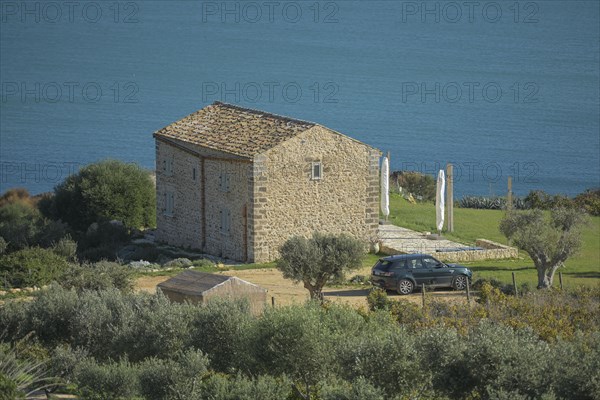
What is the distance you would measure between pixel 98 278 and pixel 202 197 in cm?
1083

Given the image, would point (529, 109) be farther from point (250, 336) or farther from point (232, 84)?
point (250, 336)

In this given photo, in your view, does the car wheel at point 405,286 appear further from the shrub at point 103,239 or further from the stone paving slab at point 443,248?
the shrub at point 103,239

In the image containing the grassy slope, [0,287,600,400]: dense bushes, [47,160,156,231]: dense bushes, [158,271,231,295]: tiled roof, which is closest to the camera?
[0,287,600,400]: dense bushes

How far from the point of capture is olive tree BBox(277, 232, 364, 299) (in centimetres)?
3195

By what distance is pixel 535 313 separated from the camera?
26984mm

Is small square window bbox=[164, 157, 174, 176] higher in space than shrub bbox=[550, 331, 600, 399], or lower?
higher

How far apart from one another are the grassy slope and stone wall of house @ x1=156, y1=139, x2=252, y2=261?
738 centimetres

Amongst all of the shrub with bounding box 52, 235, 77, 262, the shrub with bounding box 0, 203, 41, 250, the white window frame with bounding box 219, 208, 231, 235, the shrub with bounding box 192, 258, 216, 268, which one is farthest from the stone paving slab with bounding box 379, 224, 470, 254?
the shrub with bounding box 0, 203, 41, 250

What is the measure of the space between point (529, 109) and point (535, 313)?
11010 cm

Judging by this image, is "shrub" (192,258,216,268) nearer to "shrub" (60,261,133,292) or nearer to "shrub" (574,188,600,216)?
"shrub" (60,261,133,292)

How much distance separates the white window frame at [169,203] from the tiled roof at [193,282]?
44.0ft

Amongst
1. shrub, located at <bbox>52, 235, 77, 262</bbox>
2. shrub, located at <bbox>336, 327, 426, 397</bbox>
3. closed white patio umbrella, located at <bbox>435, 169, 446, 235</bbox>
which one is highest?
closed white patio umbrella, located at <bbox>435, 169, 446, 235</bbox>

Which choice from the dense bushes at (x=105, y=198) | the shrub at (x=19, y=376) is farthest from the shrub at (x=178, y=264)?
the shrub at (x=19, y=376)

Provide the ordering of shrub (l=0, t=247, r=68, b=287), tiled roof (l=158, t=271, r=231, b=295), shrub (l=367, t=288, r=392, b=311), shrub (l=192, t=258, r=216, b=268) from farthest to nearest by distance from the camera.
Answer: shrub (l=192, t=258, r=216, b=268)
shrub (l=0, t=247, r=68, b=287)
shrub (l=367, t=288, r=392, b=311)
tiled roof (l=158, t=271, r=231, b=295)
